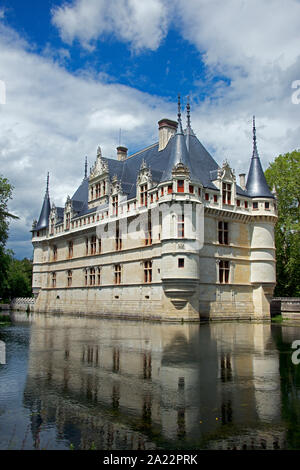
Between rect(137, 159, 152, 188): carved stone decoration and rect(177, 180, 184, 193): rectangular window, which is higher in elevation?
rect(137, 159, 152, 188): carved stone decoration

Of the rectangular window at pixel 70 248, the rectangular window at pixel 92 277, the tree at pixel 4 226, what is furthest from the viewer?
the rectangular window at pixel 70 248

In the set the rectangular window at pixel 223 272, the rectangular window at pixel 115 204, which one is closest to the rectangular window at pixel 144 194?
the rectangular window at pixel 115 204

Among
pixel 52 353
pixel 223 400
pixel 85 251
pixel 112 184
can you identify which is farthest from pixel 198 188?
pixel 223 400

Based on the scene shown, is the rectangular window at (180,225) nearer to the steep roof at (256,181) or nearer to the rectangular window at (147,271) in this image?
the rectangular window at (147,271)

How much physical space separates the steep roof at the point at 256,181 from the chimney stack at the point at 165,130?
7806 mm

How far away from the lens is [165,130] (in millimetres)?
Result: 39562

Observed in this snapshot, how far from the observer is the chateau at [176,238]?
30672 millimetres

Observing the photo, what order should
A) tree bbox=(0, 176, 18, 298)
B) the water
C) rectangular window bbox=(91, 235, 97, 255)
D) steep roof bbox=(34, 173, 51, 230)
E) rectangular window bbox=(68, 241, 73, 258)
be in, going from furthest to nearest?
steep roof bbox=(34, 173, 51, 230)
rectangular window bbox=(68, 241, 73, 258)
rectangular window bbox=(91, 235, 97, 255)
tree bbox=(0, 176, 18, 298)
the water

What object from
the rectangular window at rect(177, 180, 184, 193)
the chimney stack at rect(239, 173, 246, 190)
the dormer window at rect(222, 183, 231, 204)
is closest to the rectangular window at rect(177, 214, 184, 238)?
the rectangular window at rect(177, 180, 184, 193)

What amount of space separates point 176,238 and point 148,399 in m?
22.3

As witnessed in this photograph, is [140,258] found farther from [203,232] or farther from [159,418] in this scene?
[159,418]

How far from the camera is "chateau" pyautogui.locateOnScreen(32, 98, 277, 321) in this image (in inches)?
1208

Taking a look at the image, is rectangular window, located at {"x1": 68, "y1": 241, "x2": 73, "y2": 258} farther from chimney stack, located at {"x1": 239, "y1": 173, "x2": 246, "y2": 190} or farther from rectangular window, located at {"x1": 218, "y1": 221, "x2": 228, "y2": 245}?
chimney stack, located at {"x1": 239, "y1": 173, "x2": 246, "y2": 190}

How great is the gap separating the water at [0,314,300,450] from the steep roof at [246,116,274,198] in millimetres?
23672
